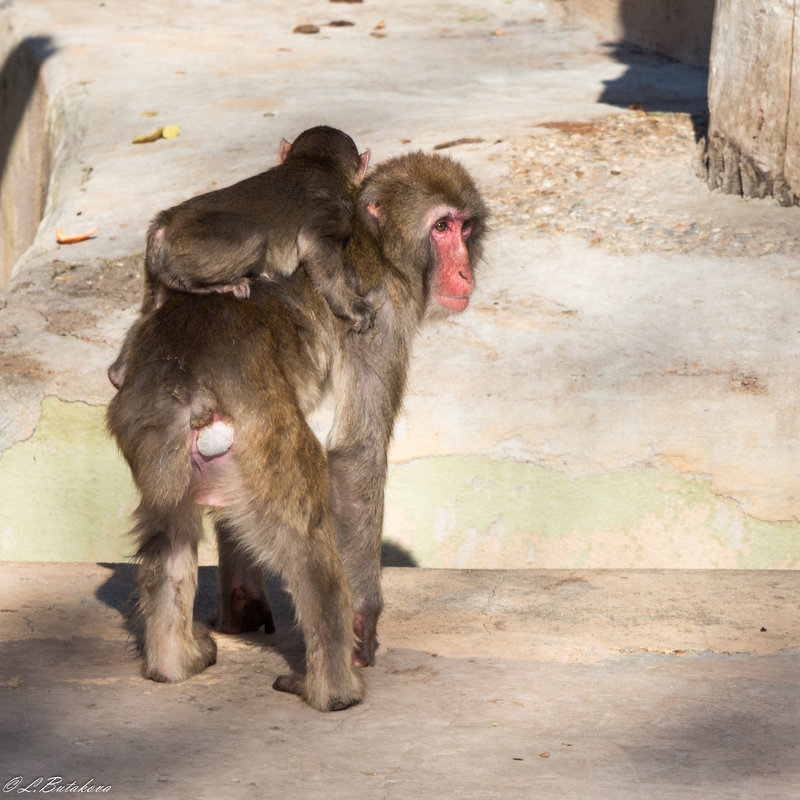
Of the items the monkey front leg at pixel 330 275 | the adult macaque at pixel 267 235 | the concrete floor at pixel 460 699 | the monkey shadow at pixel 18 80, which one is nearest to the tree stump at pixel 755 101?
the concrete floor at pixel 460 699

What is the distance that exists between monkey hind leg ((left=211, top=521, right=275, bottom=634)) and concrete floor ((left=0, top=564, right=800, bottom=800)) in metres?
0.07

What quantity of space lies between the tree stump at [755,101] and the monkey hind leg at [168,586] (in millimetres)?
4476

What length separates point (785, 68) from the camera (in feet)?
21.0

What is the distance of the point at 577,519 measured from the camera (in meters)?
5.25

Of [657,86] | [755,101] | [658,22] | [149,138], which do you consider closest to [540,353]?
[755,101]

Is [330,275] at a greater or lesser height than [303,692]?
greater

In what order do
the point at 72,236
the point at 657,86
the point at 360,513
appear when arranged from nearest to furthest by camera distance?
1. the point at 360,513
2. the point at 72,236
3. the point at 657,86

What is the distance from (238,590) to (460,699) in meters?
0.85

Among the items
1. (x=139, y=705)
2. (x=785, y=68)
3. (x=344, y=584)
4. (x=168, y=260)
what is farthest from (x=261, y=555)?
(x=785, y=68)

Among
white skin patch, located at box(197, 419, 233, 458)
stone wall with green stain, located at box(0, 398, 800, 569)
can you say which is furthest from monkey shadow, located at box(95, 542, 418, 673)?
stone wall with green stain, located at box(0, 398, 800, 569)

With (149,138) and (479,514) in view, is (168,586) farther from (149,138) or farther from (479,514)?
(149,138)

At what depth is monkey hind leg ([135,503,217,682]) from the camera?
3.18 meters

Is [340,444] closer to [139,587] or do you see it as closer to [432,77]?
[139,587]

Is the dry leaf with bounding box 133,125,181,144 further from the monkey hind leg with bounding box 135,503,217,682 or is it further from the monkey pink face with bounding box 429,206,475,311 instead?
the monkey hind leg with bounding box 135,503,217,682
